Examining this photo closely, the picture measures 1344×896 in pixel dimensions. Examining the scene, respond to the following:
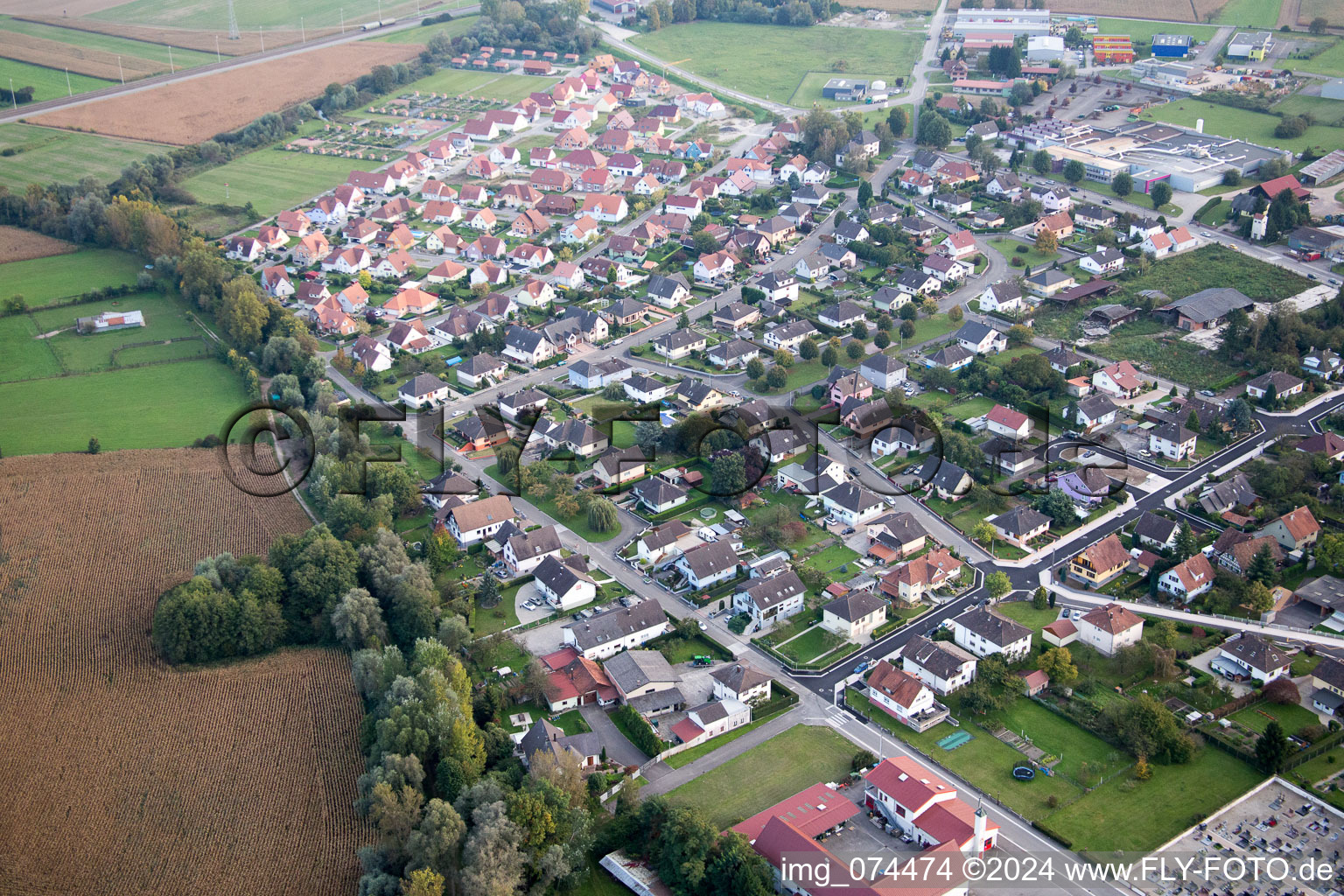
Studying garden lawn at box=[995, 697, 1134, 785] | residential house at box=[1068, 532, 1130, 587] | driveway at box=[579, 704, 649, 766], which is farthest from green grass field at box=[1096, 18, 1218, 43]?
driveway at box=[579, 704, 649, 766]

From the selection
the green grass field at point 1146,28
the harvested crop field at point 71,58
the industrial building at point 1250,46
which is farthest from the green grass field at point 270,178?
the industrial building at point 1250,46

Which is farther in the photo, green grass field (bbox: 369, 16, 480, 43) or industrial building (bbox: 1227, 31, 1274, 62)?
green grass field (bbox: 369, 16, 480, 43)

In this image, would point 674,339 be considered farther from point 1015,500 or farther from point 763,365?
point 1015,500

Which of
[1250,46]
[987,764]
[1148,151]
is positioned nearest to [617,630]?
[987,764]

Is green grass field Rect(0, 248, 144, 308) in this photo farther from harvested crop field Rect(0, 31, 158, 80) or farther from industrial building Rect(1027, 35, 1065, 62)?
industrial building Rect(1027, 35, 1065, 62)

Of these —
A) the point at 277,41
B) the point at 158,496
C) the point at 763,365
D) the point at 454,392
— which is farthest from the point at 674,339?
the point at 277,41

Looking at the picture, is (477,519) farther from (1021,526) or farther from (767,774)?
(1021,526)
